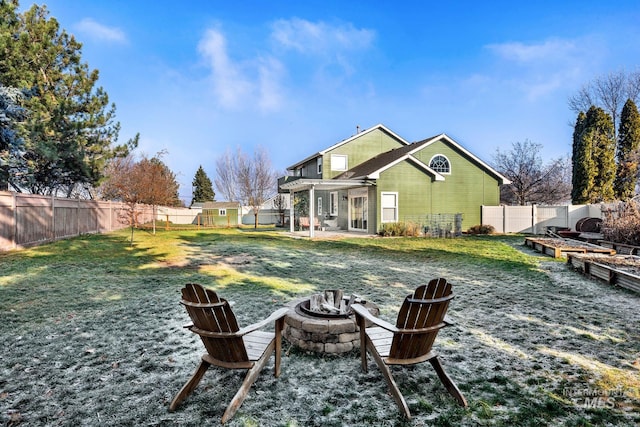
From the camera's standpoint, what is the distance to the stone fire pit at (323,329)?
156 inches

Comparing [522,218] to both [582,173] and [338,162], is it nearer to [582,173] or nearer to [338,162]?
[582,173]

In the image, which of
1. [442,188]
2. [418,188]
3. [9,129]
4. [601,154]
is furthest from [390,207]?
[9,129]

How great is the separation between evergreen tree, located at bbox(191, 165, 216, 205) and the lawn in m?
45.7

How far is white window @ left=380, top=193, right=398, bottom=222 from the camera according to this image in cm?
1895

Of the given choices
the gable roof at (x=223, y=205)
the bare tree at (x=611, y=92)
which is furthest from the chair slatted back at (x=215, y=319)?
the bare tree at (x=611, y=92)

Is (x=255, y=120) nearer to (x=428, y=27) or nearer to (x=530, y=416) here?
(x=428, y=27)

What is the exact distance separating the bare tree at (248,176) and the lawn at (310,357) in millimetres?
35092

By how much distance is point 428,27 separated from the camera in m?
15.5

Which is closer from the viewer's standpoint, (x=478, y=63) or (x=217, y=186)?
(x=478, y=63)

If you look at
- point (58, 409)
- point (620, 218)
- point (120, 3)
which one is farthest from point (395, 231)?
point (58, 409)

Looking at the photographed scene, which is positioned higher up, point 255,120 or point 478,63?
point 255,120

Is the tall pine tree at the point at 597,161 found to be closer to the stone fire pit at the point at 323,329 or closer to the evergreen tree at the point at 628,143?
the evergreen tree at the point at 628,143

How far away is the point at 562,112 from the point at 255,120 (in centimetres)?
3188

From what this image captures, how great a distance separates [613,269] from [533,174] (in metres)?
28.3
